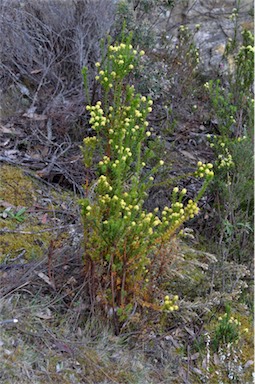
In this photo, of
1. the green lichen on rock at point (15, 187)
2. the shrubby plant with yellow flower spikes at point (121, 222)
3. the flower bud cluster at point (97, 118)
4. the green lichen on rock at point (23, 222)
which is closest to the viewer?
the shrubby plant with yellow flower spikes at point (121, 222)

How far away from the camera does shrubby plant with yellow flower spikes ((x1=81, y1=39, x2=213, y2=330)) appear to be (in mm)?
2637

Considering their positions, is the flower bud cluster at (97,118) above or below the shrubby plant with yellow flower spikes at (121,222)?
above

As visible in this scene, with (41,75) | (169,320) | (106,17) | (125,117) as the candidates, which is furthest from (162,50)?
(169,320)

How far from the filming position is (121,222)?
101 inches

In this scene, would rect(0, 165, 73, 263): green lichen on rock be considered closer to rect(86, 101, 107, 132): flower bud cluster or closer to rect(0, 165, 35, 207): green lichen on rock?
rect(0, 165, 35, 207): green lichen on rock

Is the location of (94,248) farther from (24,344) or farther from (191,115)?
(191,115)

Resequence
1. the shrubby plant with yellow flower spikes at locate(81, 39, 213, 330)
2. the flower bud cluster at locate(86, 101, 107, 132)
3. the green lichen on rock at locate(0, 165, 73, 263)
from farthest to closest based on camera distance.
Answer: the green lichen on rock at locate(0, 165, 73, 263) < the flower bud cluster at locate(86, 101, 107, 132) < the shrubby plant with yellow flower spikes at locate(81, 39, 213, 330)

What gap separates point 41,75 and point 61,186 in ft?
4.18

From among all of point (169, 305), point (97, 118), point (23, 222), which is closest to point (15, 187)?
point (23, 222)

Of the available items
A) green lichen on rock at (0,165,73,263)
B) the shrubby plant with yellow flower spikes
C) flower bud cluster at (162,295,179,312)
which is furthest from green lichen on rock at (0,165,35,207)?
flower bud cluster at (162,295,179,312)

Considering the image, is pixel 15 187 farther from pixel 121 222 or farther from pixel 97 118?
pixel 121 222

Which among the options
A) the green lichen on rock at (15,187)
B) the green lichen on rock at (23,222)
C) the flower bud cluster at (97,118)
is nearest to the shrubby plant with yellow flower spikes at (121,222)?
the flower bud cluster at (97,118)

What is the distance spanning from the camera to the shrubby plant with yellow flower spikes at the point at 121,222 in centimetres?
264

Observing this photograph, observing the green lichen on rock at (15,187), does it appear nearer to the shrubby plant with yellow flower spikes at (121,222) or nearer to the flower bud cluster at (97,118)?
the shrubby plant with yellow flower spikes at (121,222)
